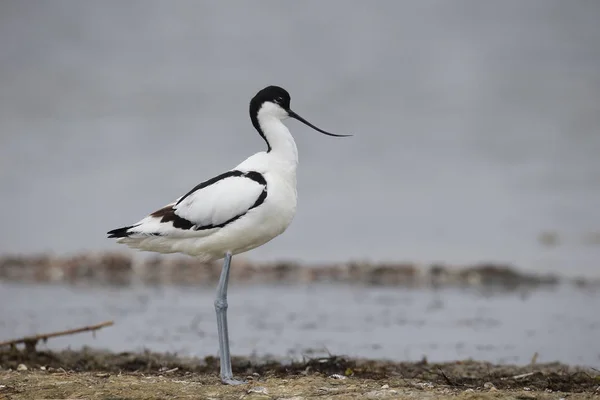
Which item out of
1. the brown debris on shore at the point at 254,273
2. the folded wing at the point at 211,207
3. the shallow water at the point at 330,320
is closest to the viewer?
the folded wing at the point at 211,207

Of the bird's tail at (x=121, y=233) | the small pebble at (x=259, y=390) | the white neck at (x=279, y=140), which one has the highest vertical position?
the white neck at (x=279, y=140)

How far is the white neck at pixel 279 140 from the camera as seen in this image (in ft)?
23.7

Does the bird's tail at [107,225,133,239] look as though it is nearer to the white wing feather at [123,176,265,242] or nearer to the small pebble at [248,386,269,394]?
the white wing feather at [123,176,265,242]

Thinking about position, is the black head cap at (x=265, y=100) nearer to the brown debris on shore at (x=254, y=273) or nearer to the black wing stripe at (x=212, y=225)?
the black wing stripe at (x=212, y=225)

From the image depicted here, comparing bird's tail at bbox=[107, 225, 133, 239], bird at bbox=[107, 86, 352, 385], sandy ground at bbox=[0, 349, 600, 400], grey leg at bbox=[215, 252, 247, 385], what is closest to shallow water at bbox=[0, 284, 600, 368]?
sandy ground at bbox=[0, 349, 600, 400]

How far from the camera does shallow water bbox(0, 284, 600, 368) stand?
9664mm

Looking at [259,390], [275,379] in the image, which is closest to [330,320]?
[275,379]

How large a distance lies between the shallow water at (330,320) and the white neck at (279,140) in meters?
1.93

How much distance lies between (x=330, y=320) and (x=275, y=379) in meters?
4.64

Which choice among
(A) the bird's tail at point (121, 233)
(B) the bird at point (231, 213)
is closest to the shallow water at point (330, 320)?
(B) the bird at point (231, 213)

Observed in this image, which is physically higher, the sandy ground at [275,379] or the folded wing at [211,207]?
the folded wing at [211,207]

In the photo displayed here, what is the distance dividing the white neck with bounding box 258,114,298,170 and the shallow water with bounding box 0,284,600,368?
193 cm

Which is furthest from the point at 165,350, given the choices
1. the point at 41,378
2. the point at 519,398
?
the point at 519,398

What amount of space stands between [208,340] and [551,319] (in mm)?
4055
